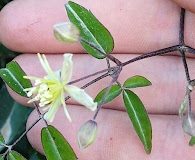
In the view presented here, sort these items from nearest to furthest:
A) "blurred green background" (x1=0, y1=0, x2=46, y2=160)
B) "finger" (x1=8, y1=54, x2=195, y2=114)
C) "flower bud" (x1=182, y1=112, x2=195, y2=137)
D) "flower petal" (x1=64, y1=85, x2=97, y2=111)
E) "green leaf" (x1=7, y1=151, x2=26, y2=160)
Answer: "flower petal" (x1=64, y1=85, x2=97, y2=111) → "flower bud" (x1=182, y1=112, x2=195, y2=137) → "green leaf" (x1=7, y1=151, x2=26, y2=160) → "finger" (x1=8, y1=54, x2=195, y2=114) → "blurred green background" (x1=0, y1=0, x2=46, y2=160)

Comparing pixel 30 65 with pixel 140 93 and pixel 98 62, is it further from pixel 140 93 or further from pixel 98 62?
pixel 140 93

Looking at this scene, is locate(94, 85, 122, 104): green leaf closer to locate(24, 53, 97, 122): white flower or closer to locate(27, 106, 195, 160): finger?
locate(24, 53, 97, 122): white flower

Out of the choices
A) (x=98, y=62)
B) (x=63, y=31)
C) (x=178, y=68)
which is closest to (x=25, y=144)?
(x=98, y=62)

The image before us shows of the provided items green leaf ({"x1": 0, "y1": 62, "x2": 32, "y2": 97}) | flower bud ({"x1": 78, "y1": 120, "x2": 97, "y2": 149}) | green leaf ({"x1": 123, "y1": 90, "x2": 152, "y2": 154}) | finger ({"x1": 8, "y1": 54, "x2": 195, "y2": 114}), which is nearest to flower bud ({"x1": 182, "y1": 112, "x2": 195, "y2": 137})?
green leaf ({"x1": 123, "y1": 90, "x2": 152, "y2": 154})

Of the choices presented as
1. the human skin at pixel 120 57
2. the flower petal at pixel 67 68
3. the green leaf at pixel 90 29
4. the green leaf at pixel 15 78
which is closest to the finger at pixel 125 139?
the human skin at pixel 120 57

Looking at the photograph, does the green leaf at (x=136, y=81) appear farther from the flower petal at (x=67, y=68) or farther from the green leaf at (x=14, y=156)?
the green leaf at (x=14, y=156)

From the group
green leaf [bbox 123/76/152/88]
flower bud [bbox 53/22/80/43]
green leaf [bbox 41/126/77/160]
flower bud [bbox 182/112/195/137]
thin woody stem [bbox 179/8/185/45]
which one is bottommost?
green leaf [bbox 41/126/77/160]

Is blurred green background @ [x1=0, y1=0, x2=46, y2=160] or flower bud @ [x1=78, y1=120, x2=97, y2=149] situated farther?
blurred green background @ [x1=0, y1=0, x2=46, y2=160]
